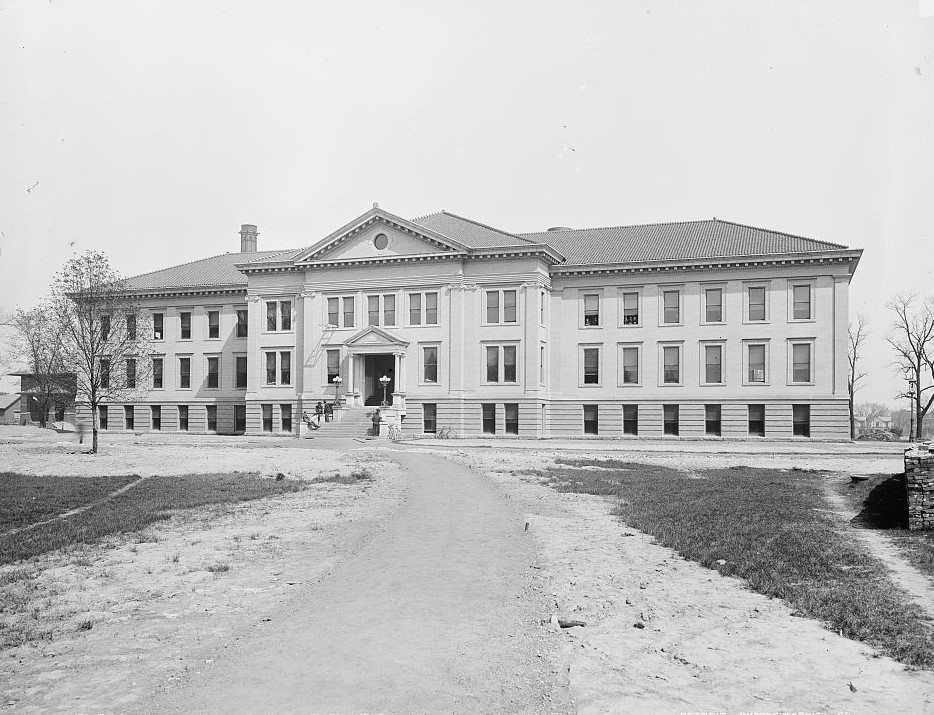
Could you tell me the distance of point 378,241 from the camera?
49.8 m

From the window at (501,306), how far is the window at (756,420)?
14759 millimetres

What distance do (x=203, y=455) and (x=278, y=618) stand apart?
78.8 ft

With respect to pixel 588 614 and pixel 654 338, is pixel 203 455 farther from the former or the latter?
pixel 654 338

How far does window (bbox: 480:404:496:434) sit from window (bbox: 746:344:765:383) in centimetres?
1501

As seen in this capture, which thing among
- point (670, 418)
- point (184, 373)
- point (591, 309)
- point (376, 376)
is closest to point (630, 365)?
point (670, 418)

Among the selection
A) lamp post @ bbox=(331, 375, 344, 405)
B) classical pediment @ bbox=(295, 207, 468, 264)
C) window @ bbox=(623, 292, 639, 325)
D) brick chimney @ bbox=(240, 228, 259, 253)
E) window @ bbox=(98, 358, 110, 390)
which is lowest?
lamp post @ bbox=(331, 375, 344, 405)

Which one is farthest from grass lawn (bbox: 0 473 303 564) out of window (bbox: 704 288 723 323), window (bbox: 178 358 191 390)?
window (bbox: 178 358 191 390)

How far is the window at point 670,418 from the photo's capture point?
159ft

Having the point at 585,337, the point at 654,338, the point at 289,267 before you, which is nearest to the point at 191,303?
the point at 289,267

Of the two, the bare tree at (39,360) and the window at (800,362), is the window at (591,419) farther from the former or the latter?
the bare tree at (39,360)

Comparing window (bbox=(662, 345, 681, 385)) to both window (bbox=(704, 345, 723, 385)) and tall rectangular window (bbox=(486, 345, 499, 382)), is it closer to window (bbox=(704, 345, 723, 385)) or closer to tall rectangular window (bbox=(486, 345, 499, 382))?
window (bbox=(704, 345, 723, 385))

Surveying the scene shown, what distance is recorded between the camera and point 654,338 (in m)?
48.8

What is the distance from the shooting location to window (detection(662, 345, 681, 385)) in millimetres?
48531

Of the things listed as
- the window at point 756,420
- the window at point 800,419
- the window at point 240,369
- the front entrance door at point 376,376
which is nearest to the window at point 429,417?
the front entrance door at point 376,376
